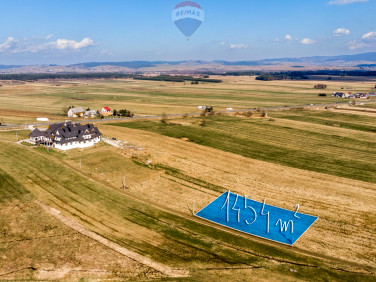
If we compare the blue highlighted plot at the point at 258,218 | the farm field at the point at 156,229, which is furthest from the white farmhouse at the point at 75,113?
the blue highlighted plot at the point at 258,218

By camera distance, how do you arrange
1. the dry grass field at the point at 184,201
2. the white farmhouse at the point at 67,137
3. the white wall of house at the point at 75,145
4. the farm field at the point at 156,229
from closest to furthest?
the dry grass field at the point at 184,201 < the farm field at the point at 156,229 < the white wall of house at the point at 75,145 < the white farmhouse at the point at 67,137

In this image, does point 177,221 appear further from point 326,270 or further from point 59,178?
point 59,178

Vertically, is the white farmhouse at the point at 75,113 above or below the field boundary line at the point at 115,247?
above

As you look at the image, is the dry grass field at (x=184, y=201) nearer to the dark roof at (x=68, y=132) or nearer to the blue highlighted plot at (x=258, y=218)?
the blue highlighted plot at (x=258, y=218)

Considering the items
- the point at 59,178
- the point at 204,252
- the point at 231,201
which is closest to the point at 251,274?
the point at 204,252

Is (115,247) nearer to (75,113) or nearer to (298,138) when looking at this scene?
(298,138)

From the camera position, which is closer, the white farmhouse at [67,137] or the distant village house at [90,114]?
the white farmhouse at [67,137]

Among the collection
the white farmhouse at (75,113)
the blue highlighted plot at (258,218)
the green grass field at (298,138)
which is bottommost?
the blue highlighted plot at (258,218)
